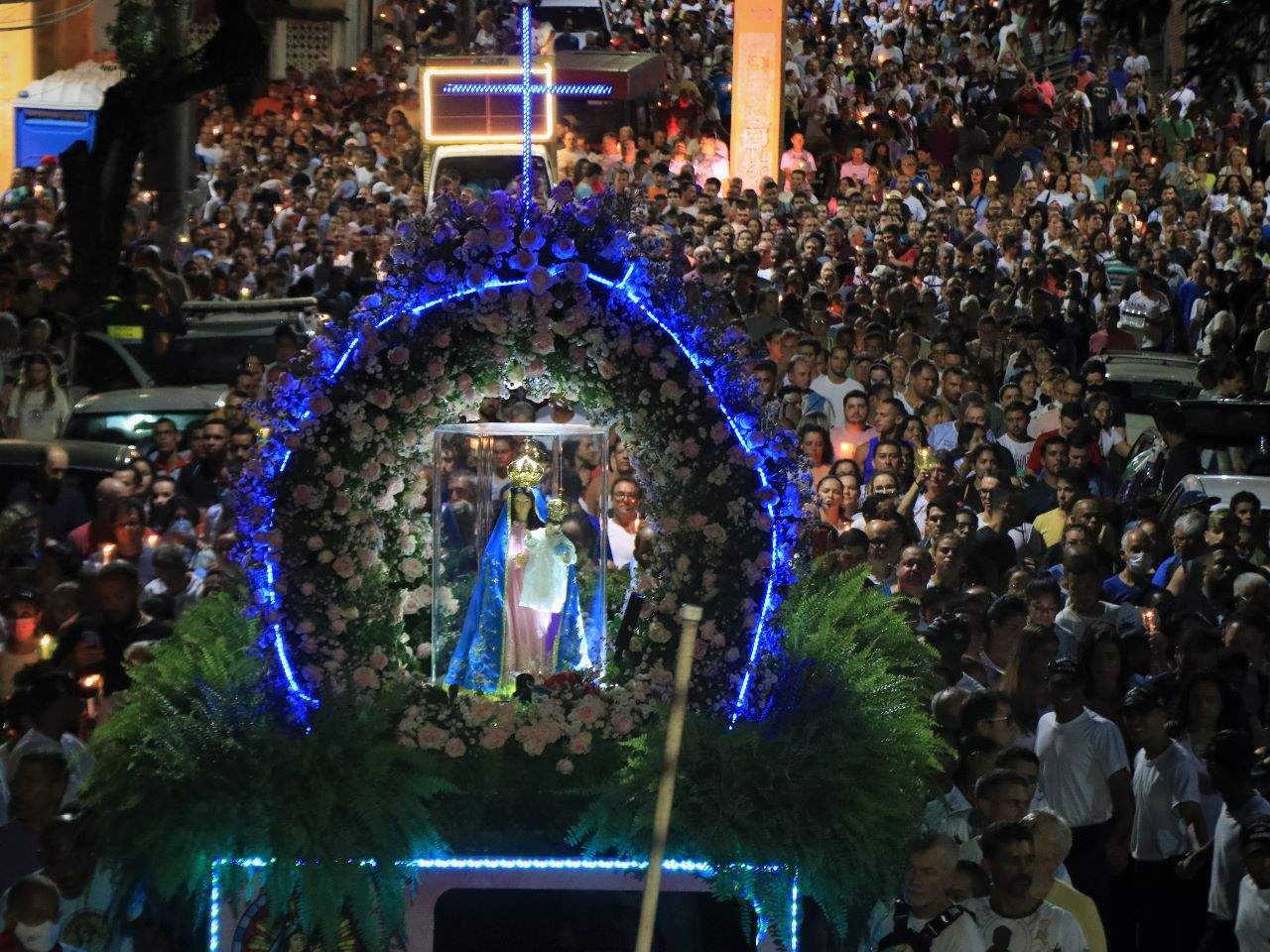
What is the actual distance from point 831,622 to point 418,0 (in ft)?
109

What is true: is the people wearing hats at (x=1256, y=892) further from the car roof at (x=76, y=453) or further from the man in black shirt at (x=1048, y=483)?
the car roof at (x=76, y=453)

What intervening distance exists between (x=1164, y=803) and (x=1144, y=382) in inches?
382

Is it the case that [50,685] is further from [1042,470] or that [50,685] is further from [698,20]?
[698,20]

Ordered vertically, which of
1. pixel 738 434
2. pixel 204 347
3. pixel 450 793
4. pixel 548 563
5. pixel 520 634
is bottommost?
pixel 204 347

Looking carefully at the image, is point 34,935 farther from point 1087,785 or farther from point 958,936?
point 1087,785

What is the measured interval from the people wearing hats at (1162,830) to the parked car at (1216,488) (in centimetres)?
461

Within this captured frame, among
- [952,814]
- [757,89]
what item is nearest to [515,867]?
[952,814]

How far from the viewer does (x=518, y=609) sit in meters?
8.50

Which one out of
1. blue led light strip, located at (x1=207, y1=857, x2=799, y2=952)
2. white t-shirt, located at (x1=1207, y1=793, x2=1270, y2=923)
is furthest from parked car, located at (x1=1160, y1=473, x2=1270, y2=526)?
blue led light strip, located at (x1=207, y1=857, x2=799, y2=952)

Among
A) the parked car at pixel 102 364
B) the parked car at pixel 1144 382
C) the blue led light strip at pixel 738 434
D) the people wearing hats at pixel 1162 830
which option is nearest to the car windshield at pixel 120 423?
the parked car at pixel 102 364

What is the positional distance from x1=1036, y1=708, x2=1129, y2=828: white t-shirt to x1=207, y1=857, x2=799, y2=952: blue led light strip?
8.27 ft

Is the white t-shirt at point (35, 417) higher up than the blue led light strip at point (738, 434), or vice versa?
the blue led light strip at point (738, 434)

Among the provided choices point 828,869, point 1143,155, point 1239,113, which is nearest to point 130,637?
point 828,869

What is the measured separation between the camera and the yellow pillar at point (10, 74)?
98.2 feet
